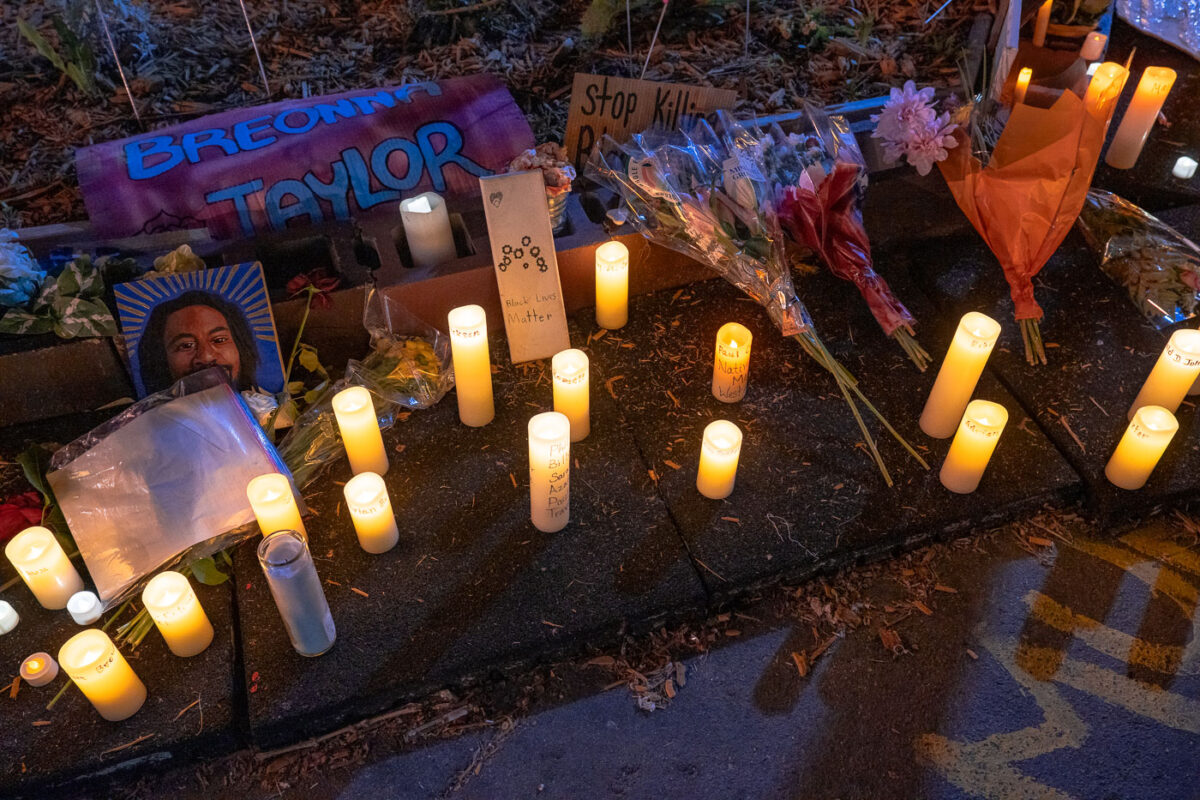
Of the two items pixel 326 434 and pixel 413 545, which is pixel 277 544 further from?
pixel 326 434

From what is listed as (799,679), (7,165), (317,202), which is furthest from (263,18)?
(799,679)

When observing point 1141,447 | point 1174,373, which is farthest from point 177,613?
point 1174,373

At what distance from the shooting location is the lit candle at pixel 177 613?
1.87m

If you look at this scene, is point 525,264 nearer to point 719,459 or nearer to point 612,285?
point 612,285

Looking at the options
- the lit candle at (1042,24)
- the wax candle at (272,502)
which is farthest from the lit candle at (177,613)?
the lit candle at (1042,24)

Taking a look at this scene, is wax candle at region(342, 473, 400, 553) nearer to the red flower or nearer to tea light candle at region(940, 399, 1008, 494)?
the red flower

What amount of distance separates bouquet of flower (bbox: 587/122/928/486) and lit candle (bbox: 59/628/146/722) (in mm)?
1809

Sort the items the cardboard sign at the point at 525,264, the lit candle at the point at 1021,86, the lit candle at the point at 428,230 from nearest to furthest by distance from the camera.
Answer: the cardboard sign at the point at 525,264, the lit candle at the point at 428,230, the lit candle at the point at 1021,86

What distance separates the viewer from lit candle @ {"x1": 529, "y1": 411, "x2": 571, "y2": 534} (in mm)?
2027

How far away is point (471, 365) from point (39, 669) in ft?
3.99

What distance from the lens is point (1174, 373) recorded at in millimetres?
2367

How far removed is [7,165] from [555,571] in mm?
3008

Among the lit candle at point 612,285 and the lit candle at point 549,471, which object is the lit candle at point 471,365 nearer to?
the lit candle at point 549,471

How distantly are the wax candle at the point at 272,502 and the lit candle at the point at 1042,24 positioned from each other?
3.34 metres
